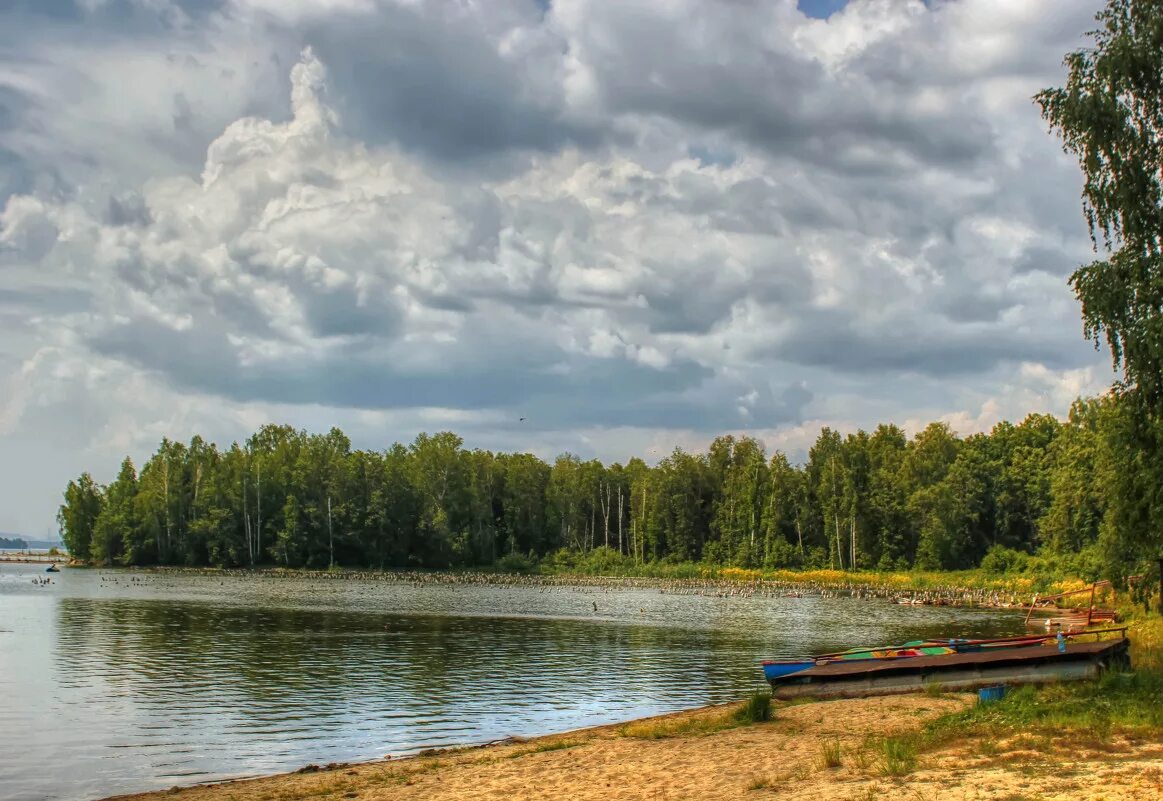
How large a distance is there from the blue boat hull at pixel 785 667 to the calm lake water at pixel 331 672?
10.2ft

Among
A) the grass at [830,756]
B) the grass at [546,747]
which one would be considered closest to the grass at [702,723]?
the grass at [546,747]

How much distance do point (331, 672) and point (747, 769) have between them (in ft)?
78.9

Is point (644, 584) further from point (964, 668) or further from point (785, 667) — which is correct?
point (964, 668)

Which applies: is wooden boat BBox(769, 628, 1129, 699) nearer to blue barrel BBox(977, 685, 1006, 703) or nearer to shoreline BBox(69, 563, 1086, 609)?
blue barrel BBox(977, 685, 1006, 703)

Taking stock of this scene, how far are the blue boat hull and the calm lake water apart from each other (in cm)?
311

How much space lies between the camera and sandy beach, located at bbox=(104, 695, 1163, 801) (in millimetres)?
15438

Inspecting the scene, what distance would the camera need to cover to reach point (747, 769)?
19.2m

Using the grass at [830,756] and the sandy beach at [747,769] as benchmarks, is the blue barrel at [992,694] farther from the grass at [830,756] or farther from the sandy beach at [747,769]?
the grass at [830,756]

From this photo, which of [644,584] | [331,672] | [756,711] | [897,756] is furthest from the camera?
[644,584]

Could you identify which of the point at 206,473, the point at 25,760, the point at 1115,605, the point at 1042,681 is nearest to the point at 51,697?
the point at 25,760

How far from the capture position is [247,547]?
157 metres

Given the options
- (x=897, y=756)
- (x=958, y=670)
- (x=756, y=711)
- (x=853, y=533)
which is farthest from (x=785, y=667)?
(x=853, y=533)

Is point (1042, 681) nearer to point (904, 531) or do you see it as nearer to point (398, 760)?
point (398, 760)

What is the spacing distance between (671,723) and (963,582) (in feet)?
302
